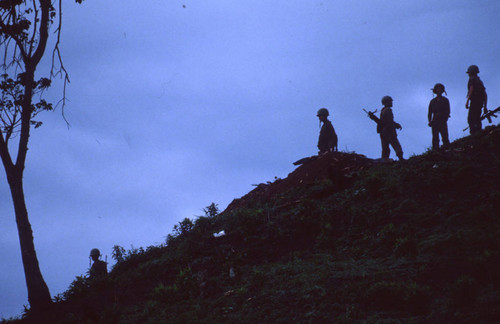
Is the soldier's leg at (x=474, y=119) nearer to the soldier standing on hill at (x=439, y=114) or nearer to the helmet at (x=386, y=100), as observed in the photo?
the soldier standing on hill at (x=439, y=114)

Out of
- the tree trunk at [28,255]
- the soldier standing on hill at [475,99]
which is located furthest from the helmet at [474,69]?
the tree trunk at [28,255]

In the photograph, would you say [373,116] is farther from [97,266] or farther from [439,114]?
[97,266]

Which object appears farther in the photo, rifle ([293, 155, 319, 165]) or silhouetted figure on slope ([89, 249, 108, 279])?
rifle ([293, 155, 319, 165])

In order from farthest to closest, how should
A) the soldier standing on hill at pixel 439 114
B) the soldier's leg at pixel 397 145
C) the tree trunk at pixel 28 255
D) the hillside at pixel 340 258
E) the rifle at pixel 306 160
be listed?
the rifle at pixel 306 160
the soldier's leg at pixel 397 145
the soldier standing on hill at pixel 439 114
the tree trunk at pixel 28 255
the hillside at pixel 340 258

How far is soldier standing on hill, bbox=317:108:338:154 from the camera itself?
17.1 meters

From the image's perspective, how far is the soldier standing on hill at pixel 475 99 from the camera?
48.4 feet

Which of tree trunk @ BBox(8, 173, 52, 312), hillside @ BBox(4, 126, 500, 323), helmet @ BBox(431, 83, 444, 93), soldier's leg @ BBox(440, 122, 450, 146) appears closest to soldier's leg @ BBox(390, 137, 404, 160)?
hillside @ BBox(4, 126, 500, 323)

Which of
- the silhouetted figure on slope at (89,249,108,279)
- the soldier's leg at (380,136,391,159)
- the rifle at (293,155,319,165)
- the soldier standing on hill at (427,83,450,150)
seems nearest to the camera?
the silhouetted figure on slope at (89,249,108,279)

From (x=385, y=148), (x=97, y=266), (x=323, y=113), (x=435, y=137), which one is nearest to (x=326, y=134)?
(x=323, y=113)

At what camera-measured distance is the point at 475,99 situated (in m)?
14.8

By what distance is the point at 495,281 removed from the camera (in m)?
6.76

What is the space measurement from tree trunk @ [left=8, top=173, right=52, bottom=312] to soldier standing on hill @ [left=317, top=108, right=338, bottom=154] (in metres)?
10.5

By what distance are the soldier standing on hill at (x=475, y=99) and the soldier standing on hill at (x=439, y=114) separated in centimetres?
78

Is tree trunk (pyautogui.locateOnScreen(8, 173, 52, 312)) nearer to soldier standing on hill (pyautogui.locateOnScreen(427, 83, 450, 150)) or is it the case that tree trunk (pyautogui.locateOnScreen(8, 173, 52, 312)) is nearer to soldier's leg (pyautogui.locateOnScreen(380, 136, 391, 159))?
soldier's leg (pyautogui.locateOnScreen(380, 136, 391, 159))
